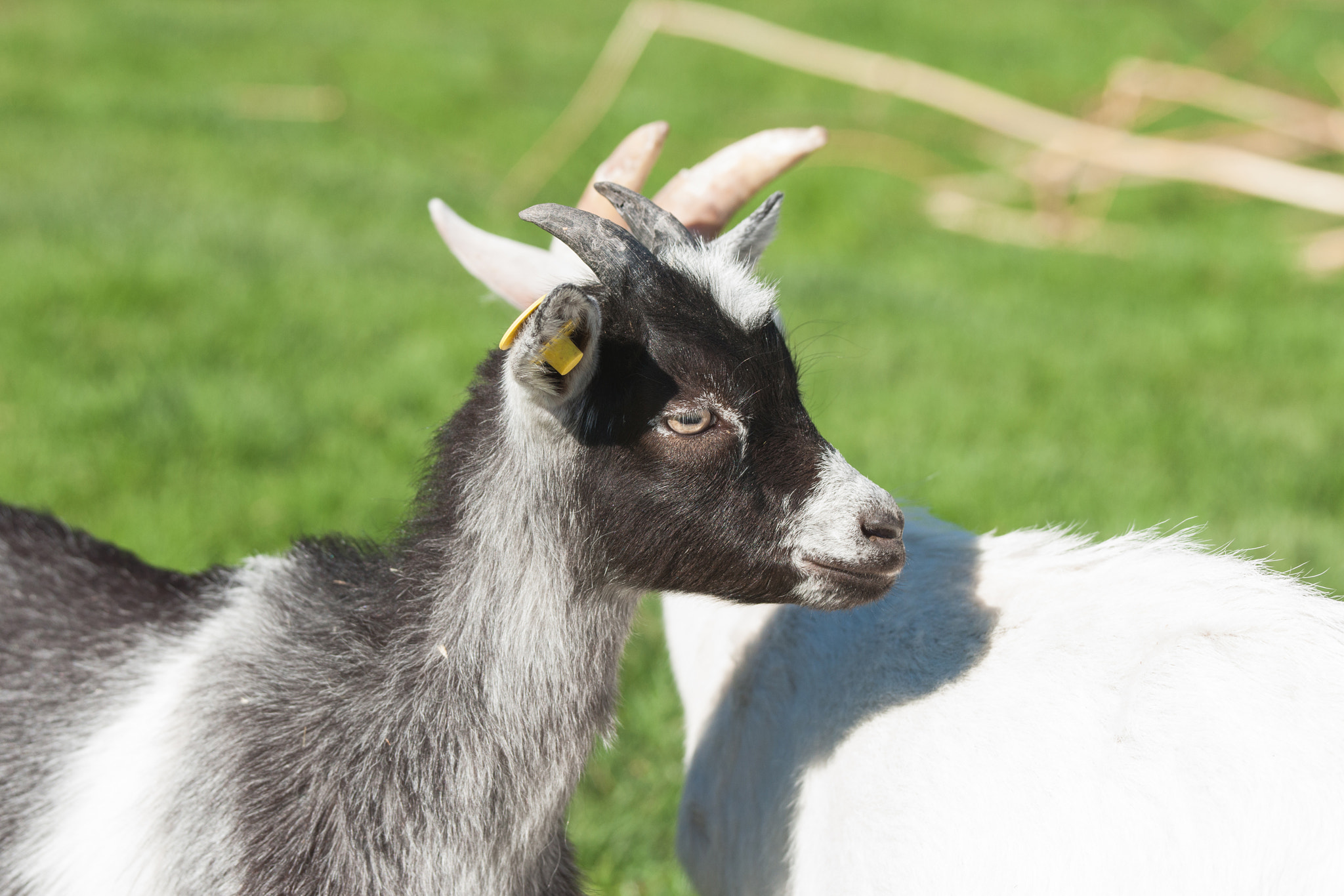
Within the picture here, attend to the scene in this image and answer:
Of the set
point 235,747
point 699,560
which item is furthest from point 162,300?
point 699,560

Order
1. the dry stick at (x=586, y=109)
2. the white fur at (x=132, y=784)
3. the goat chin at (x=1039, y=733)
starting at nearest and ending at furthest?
the goat chin at (x=1039, y=733)
the white fur at (x=132, y=784)
the dry stick at (x=586, y=109)

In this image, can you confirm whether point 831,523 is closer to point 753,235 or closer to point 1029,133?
point 753,235

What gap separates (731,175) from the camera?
3090 millimetres

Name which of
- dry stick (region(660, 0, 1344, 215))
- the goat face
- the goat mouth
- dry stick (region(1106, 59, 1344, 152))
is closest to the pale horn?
the goat face

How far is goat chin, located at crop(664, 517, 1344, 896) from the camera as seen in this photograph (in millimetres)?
1832

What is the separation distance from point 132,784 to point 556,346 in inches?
52.0

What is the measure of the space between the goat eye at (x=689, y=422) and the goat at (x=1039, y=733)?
647 mm

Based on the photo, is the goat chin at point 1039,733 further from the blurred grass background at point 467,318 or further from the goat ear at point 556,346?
the goat ear at point 556,346

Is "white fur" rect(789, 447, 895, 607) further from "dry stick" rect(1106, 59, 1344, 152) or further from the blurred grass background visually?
"dry stick" rect(1106, 59, 1344, 152)

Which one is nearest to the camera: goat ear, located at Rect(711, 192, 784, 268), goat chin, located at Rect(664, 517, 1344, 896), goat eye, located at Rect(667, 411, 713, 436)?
goat chin, located at Rect(664, 517, 1344, 896)

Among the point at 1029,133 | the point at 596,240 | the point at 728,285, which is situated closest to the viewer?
the point at 596,240

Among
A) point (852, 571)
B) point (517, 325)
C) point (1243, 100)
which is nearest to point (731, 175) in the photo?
point (517, 325)

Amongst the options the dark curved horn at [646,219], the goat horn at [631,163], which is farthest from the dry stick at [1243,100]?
the dark curved horn at [646,219]

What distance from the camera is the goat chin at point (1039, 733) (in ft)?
6.01
